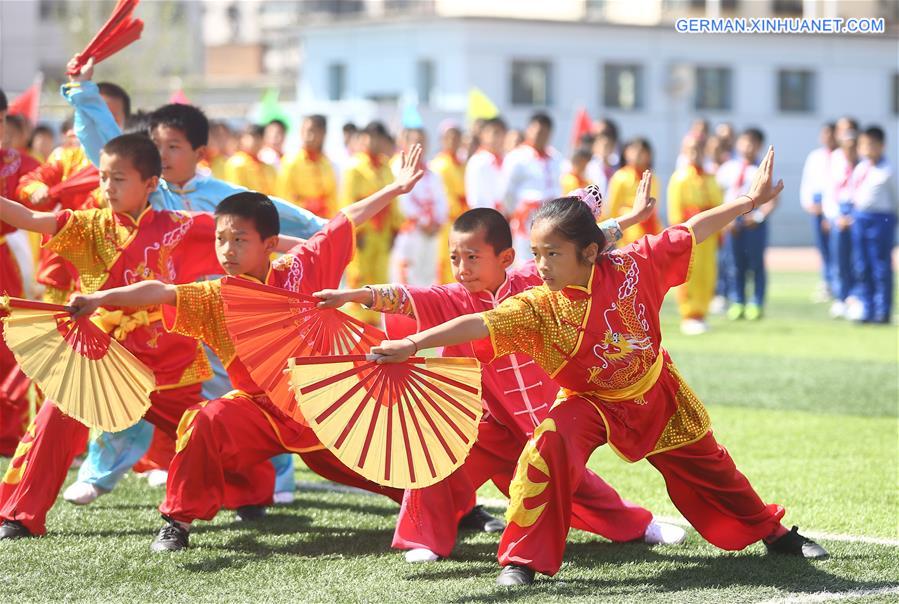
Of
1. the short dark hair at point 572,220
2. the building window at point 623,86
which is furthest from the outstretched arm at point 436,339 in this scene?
the building window at point 623,86

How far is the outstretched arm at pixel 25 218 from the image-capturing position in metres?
5.84

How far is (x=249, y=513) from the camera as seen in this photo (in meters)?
6.32

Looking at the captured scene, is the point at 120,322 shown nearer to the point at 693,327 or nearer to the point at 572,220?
the point at 572,220

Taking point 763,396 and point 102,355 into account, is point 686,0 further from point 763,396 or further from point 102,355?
point 102,355

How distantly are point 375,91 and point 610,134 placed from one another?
964 inches

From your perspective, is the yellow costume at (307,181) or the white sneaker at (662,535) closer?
the white sneaker at (662,535)

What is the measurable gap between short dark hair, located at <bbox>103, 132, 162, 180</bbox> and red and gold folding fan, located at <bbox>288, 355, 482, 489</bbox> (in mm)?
1552

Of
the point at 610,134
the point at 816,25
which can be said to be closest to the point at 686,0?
the point at 610,134

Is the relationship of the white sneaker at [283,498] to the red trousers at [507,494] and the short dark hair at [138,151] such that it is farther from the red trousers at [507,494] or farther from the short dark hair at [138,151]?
the short dark hair at [138,151]

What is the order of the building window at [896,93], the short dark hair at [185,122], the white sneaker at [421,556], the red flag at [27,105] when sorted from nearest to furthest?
the white sneaker at [421,556] < the short dark hair at [185,122] < the red flag at [27,105] < the building window at [896,93]

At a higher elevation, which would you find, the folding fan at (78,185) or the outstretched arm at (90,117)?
the outstretched arm at (90,117)

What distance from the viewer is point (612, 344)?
16.9 feet

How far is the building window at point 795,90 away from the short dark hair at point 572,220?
1418 inches

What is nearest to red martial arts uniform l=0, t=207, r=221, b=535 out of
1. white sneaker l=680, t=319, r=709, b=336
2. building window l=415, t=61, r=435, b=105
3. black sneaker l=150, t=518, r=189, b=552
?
black sneaker l=150, t=518, r=189, b=552
